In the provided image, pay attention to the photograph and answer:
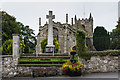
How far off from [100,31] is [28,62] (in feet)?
117

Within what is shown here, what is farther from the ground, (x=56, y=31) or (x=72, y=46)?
(x=56, y=31)

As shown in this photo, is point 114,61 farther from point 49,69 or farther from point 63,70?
point 49,69

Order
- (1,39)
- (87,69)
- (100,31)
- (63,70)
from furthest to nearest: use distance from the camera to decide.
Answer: (100,31) < (1,39) < (87,69) < (63,70)

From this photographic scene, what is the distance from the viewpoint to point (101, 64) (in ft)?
37.7

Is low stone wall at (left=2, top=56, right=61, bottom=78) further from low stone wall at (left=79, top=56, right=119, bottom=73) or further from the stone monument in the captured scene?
the stone monument

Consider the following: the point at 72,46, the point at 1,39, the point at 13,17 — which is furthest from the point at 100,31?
the point at 1,39

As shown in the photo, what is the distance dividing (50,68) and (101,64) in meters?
3.94

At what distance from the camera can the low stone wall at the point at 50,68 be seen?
35.2ft

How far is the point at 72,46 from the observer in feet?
117

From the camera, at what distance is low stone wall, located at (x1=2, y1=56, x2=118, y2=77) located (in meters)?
10.7

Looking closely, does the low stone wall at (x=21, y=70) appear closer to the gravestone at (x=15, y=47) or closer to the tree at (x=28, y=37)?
the gravestone at (x=15, y=47)

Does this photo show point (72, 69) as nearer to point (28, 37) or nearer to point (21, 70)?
point (21, 70)

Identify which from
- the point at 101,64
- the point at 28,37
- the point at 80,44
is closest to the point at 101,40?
the point at 28,37

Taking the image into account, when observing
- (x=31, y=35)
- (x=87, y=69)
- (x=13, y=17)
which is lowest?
(x=87, y=69)
